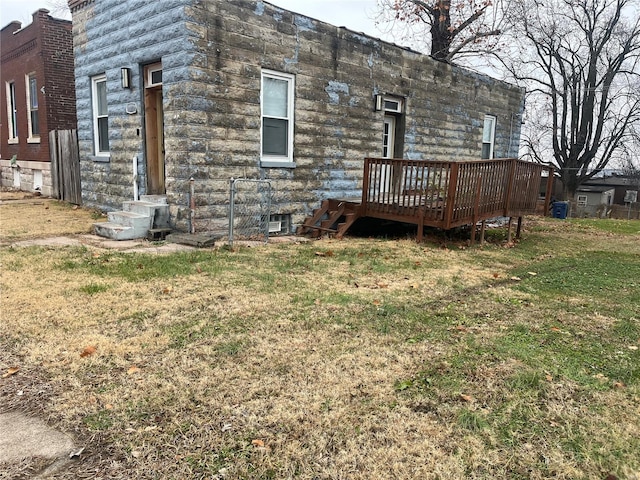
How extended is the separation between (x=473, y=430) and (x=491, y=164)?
6.73 m

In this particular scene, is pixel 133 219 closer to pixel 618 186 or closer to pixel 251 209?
pixel 251 209

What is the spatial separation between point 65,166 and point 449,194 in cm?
973

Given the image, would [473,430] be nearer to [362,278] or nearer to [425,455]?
[425,455]

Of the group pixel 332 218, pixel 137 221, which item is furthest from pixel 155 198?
pixel 332 218

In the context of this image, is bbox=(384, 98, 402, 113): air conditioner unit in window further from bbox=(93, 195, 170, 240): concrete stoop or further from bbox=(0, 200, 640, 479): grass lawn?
bbox=(0, 200, 640, 479): grass lawn

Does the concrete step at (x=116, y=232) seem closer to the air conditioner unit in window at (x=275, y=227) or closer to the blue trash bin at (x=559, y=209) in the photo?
the air conditioner unit in window at (x=275, y=227)

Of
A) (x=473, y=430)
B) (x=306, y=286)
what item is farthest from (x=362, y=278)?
(x=473, y=430)

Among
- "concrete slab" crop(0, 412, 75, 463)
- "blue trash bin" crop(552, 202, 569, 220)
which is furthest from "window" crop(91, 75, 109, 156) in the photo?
"blue trash bin" crop(552, 202, 569, 220)

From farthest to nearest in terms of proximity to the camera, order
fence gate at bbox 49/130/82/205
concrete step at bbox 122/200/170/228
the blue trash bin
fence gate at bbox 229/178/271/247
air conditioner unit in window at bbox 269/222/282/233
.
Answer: the blue trash bin → fence gate at bbox 49/130/82/205 → air conditioner unit in window at bbox 269/222/282/233 → fence gate at bbox 229/178/271/247 → concrete step at bbox 122/200/170/228

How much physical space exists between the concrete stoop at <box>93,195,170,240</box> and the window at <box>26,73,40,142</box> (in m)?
9.06

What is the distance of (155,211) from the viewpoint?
782cm

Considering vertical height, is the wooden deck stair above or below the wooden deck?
below

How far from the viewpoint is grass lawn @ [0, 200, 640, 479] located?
2.29m

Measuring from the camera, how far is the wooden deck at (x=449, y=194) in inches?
309
